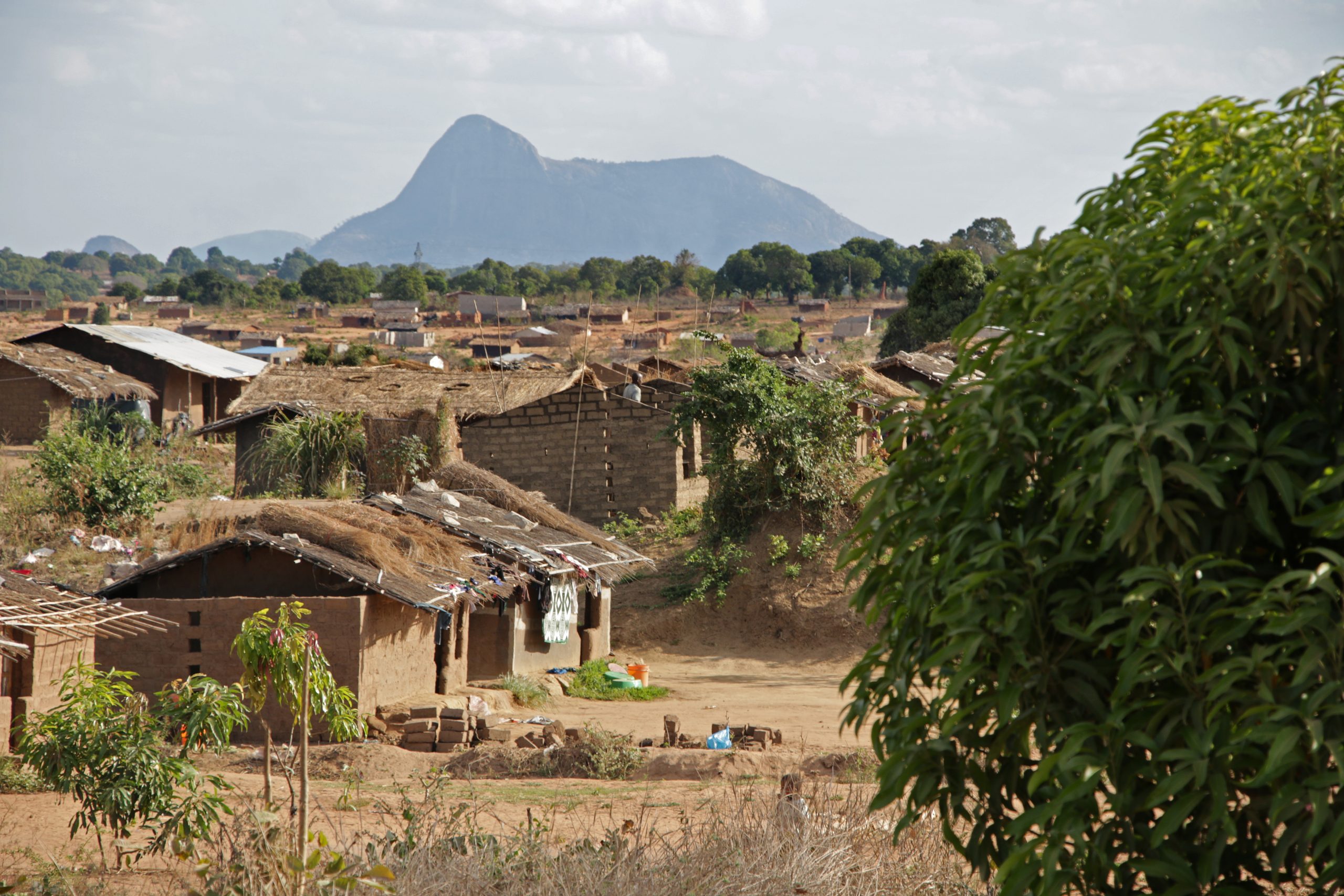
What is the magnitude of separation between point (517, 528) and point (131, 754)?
33.0 ft

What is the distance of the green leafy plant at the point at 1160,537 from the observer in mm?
3160

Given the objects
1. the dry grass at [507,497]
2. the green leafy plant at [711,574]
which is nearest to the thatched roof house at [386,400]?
the dry grass at [507,497]

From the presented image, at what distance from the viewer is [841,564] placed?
4207mm

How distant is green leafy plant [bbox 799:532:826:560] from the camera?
62.9 ft

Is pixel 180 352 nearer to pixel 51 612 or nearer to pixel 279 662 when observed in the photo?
pixel 51 612

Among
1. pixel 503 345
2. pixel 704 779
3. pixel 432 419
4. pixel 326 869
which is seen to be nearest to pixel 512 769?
pixel 704 779

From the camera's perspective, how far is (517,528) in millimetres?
17219

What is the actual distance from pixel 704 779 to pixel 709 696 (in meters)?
5.27

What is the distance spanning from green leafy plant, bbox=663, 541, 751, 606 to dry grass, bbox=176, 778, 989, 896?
11.9 metres

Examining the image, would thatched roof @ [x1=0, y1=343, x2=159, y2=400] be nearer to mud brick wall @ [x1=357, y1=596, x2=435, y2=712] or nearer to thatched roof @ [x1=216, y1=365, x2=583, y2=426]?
thatched roof @ [x1=216, y1=365, x2=583, y2=426]

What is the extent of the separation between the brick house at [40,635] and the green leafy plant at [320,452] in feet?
38.3

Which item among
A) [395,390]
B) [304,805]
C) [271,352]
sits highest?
[271,352]

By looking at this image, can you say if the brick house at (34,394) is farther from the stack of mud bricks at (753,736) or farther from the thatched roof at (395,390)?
the stack of mud bricks at (753,736)

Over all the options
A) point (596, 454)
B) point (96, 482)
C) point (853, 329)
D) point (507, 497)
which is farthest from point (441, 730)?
point (853, 329)
